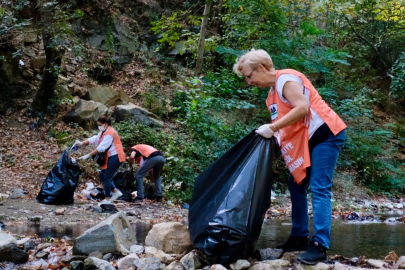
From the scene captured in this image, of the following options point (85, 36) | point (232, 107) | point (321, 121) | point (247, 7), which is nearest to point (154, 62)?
point (85, 36)

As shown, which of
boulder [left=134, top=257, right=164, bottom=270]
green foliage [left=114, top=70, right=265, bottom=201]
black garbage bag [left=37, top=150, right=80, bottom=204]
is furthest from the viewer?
green foliage [left=114, top=70, right=265, bottom=201]

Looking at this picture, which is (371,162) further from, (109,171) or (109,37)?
(109,37)

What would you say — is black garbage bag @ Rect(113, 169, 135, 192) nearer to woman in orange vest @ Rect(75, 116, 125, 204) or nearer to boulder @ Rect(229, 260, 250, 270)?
woman in orange vest @ Rect(75, 116, 125, 204)

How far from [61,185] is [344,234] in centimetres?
444

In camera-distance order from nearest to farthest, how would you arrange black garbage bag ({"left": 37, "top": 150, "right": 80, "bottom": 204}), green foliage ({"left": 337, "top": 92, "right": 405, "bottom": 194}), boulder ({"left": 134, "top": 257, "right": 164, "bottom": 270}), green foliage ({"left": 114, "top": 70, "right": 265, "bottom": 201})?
boulder ({"left": 134, "top": 257, "right": 164, "bottom": 270}) → black garbage bag ({"left": 37, "top": 150, "right": 80, "bottom": 204}) → green foliage ({"left": 114, "top": 70, "right": 265, "bottom": 201}) → green foliage ({"left": 337, "top": 92, "right": 405, "bottom": 194})

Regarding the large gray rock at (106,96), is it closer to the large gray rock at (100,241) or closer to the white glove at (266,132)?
the large gray rock at (100,241)

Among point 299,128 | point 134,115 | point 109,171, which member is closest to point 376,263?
point 299,128

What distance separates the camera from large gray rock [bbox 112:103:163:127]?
11288 millimetres

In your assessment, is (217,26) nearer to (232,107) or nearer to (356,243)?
(232,107)

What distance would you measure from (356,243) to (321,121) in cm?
177

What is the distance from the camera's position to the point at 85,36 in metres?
14.4

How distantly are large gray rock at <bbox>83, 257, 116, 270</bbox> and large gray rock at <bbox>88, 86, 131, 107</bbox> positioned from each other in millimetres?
9389

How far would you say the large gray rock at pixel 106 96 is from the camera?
39.0 ft

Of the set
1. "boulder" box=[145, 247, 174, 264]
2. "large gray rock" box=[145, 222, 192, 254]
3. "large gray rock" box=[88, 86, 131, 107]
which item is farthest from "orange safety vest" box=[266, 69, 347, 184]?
"large gray rock" box=[88, 86, 131, 107]
